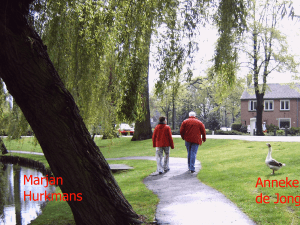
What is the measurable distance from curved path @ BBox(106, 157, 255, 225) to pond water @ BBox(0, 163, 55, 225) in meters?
3.39

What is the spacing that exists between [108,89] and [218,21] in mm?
6520

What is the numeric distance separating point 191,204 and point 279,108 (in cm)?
4885

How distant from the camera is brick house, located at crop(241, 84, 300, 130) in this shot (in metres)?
50.8

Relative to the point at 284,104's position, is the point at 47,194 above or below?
below

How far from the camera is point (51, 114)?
4.71 m

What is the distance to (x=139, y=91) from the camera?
632 centimetres

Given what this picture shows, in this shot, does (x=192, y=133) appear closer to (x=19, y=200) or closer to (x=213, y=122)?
(x=19, y=200)

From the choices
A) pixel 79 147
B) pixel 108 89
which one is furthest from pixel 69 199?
pixel 108 89

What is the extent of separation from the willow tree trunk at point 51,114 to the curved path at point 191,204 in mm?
1423

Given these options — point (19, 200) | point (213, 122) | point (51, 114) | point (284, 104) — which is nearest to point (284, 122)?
point (284, 104)

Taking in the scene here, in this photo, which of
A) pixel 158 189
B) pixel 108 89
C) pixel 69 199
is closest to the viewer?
pixel 69 199

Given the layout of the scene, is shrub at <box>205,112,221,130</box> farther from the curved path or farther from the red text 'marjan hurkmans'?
the curved path

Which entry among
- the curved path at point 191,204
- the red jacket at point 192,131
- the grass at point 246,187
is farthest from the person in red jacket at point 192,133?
the curved path at point 191,204

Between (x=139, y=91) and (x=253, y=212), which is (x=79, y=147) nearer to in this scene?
(x=139, y=91)
